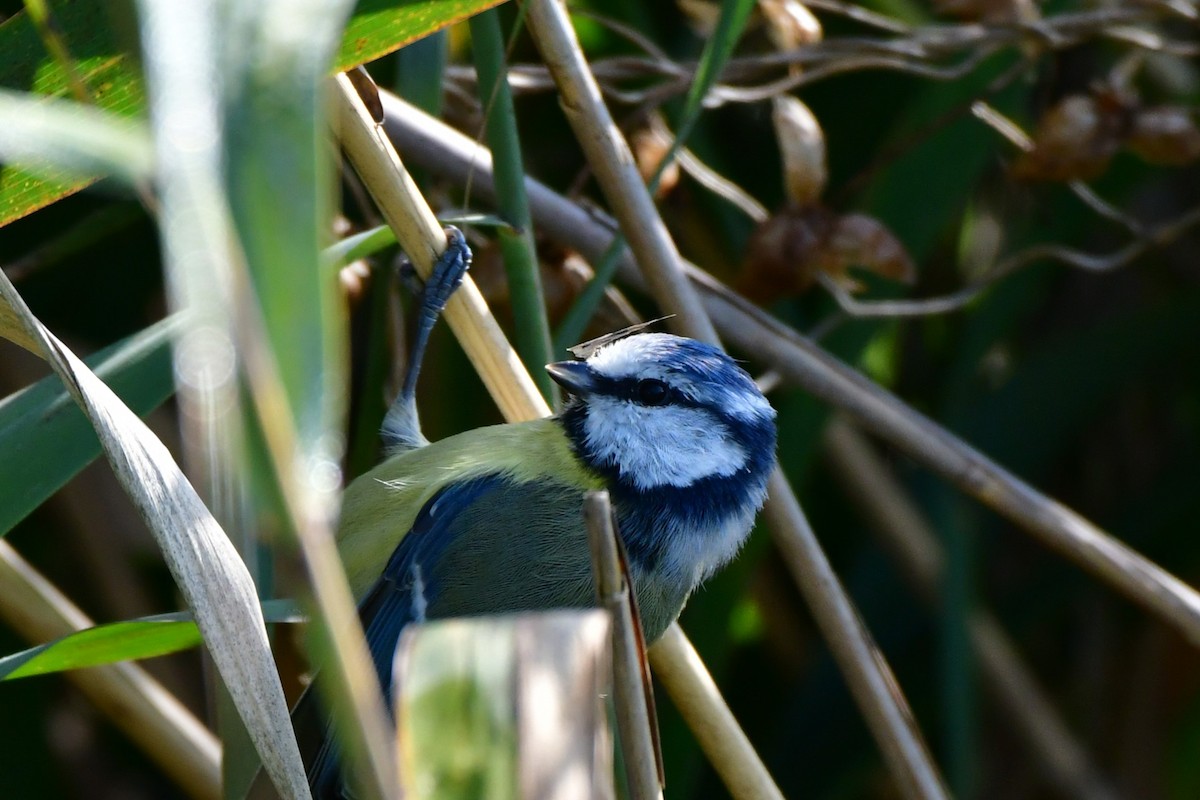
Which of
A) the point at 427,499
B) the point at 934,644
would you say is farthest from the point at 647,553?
the point at 934,644

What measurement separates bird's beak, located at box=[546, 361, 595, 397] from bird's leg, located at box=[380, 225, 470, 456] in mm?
122

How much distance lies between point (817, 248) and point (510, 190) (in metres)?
0.41

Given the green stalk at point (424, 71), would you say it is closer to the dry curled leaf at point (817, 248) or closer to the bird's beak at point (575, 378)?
the bird's beak at point (575, 378)

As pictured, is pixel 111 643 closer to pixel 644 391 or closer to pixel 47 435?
pixel 47 435

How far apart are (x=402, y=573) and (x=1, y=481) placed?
0.40 meters

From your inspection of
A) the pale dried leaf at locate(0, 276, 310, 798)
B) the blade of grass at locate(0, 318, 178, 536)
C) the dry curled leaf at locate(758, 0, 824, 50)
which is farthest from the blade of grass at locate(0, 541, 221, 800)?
the dry curled leaf at locate(758, 0, 824, 50)

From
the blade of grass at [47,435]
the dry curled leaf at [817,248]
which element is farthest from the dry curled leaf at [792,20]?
the blade of grass at [47,435]

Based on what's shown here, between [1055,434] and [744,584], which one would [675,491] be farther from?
[1055,434]

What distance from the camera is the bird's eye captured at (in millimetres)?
1121

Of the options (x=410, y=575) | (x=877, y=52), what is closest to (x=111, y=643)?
(x=410, y=575)

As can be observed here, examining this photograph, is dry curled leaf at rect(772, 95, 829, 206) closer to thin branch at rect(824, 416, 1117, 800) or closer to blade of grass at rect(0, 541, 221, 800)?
thin branch at rect(824, 416, 1117, 800)

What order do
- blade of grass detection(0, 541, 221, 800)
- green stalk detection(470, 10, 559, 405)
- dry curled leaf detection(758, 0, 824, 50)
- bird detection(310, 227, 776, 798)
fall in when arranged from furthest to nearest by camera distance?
dry curled leaf detection(758, 0, 824, 50) → blade of grass detection(0, 541, 221, 800) → bird detection(310, 227, 776, 798) → green stalk detection(470, 10, 559, 405)

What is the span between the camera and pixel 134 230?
1598mm

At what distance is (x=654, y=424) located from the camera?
1136 mm
